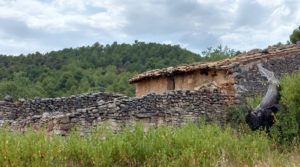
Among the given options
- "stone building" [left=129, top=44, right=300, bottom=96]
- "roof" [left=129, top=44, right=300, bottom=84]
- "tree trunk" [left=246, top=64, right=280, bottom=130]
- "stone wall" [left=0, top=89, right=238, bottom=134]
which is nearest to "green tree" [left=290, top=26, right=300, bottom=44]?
"roof" [left=129, top=44, right=300, bottom=84]

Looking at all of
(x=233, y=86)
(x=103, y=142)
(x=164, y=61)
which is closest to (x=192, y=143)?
(x=103, y=142)

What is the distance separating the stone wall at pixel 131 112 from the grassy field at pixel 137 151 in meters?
3.73

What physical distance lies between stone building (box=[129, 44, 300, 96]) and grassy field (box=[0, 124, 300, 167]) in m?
6.72

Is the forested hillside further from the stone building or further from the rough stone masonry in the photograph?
the rough stone masonry

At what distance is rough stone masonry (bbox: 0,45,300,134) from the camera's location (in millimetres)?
11705

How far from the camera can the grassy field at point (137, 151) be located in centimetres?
655

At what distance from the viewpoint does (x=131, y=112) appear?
1254cm

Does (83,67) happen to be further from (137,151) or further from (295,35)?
(137,151)

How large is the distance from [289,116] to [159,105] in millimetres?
3917

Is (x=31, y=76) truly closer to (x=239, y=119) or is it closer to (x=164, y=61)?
(x=164, y=61)

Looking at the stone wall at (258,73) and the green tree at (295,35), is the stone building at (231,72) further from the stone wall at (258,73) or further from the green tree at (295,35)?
the green tree at (295,35)

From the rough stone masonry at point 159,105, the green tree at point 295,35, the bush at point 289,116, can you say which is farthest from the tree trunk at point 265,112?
the green tree at point 295,35

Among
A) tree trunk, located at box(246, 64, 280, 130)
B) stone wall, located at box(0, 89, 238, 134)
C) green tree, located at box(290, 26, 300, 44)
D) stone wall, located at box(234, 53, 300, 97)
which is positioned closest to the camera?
tree trunk, located at box(246, 64, 280, 130)

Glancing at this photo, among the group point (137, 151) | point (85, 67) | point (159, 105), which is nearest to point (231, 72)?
point (159, 105)
